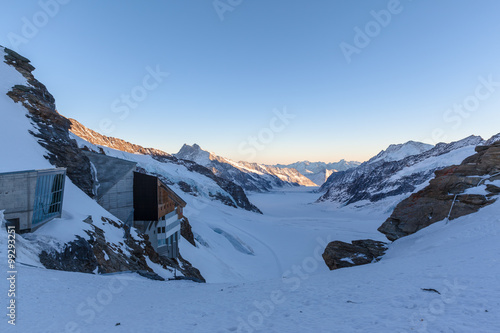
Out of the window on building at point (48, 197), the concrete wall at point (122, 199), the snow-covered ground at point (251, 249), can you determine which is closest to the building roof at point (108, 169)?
the concrete wall at point (122, 199)

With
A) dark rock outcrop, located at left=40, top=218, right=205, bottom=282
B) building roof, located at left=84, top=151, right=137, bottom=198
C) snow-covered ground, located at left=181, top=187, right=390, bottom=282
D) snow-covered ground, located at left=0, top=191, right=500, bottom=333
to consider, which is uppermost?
building roof, located at left=84, top=151, right=137, bottom=198

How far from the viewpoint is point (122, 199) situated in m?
26.5

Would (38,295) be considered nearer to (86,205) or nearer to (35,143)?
(86,205)

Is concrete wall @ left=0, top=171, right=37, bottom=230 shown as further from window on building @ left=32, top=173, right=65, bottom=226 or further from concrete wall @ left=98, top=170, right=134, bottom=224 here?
concrete wall @ left=98, top=170, right=134, bottom=224

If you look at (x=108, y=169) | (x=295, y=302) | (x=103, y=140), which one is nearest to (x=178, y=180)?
(x=108, y=169)

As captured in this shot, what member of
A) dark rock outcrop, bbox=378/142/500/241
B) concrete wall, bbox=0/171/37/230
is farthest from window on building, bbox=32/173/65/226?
dark rock outcrop, bbox=378/142/500/241

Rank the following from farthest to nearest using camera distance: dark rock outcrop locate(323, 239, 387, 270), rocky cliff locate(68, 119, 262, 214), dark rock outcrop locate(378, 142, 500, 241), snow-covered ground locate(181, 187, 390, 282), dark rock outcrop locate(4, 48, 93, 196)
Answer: rocky cliff locate(68, 119, 262, 214) → snow-covered ground locate(181, 187, 390, 282) → dark rock outcrop locate(4, 48, 93, 196) → dark rock outcrop locate(323, 239, 387, 270) → dark rock outcrop locate(378, 142, 500, 241)

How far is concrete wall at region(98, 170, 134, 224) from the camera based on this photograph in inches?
1022

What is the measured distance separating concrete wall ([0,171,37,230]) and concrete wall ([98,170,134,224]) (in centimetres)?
1232

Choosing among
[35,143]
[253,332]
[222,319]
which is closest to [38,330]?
[222,319]

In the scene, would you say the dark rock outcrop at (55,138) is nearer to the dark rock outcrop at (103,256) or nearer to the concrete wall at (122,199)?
the concrete wall at (122,199)

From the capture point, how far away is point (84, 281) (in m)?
10.8

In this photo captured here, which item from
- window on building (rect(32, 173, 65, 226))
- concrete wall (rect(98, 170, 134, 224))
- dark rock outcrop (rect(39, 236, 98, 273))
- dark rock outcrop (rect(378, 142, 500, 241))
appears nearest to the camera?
dark rock outcrop (rect(39, 236, 98, 273))

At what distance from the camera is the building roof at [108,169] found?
86.3 ft
